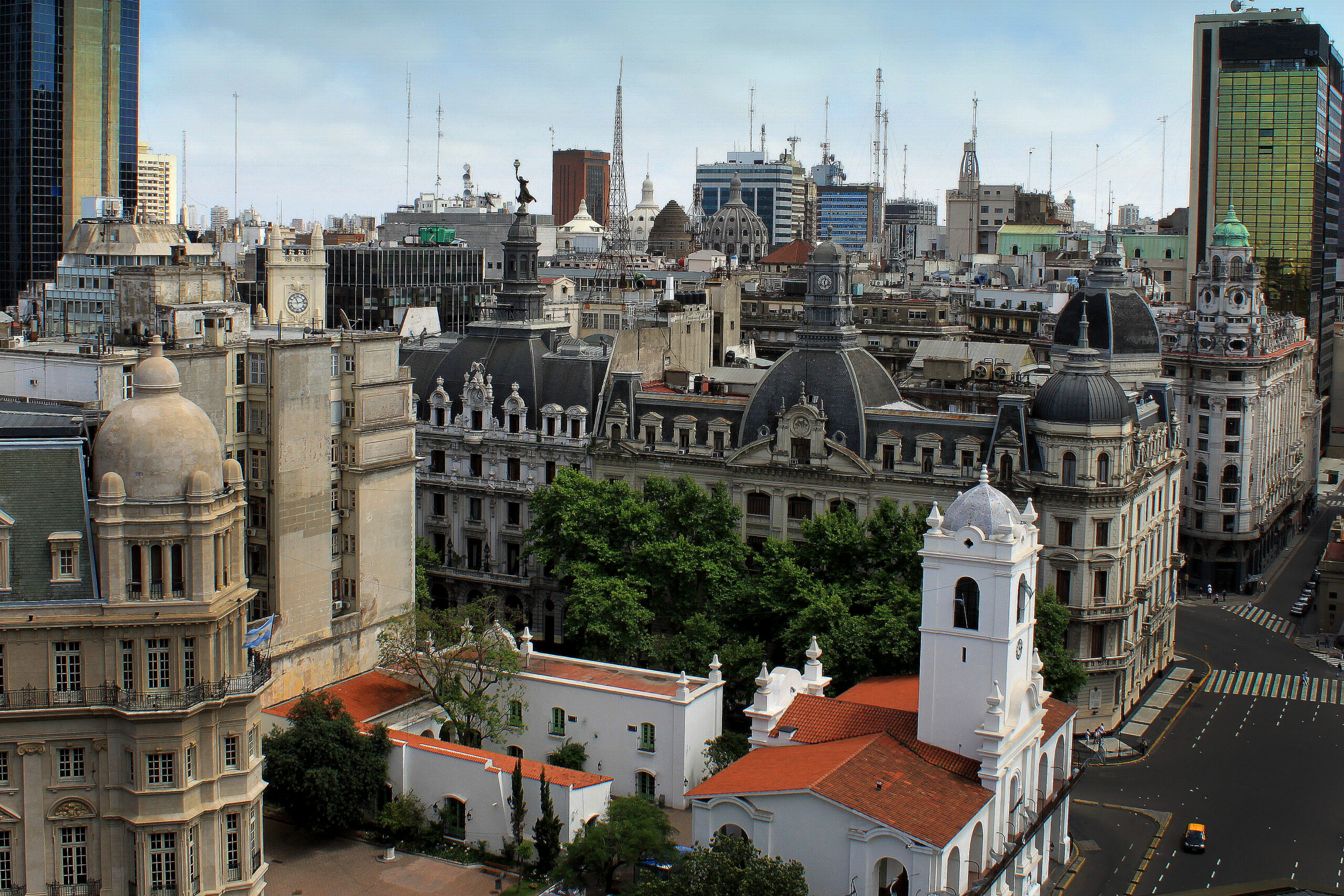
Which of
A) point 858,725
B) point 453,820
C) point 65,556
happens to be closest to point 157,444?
point 65,556

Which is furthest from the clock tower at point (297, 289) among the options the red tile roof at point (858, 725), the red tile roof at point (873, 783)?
the red tile roof at point (873, 783)

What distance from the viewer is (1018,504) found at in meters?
124

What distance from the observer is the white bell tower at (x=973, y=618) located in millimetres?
84688

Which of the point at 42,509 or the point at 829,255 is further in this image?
the point at 829,255

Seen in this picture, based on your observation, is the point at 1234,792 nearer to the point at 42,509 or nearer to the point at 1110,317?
the point at 1110,317

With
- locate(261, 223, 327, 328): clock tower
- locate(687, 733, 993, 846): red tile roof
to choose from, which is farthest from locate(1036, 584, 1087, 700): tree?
locate(261, 223, 327, 328): clock tower

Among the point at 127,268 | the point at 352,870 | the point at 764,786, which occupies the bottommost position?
the point at 352,870

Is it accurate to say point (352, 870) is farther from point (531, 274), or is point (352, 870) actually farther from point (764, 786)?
point (531, 274)

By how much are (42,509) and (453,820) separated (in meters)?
33.5

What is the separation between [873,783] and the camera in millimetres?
80875

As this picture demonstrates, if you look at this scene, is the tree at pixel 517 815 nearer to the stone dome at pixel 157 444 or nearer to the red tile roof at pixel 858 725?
the red tile roof at pixel 858 725

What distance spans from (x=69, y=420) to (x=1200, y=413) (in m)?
137

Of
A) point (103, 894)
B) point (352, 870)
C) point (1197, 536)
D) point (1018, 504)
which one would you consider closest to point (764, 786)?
point (352, 870)

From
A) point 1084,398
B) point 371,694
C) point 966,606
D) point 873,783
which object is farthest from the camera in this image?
point 1084,398
